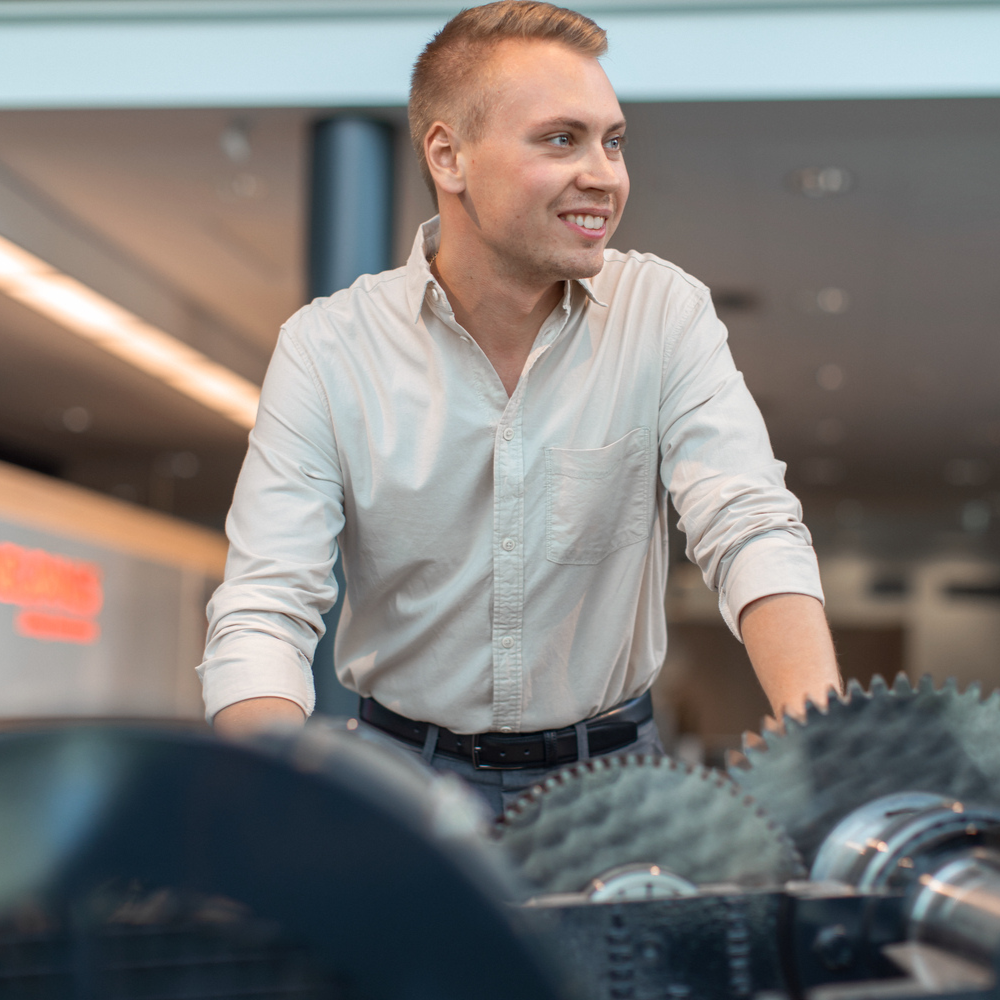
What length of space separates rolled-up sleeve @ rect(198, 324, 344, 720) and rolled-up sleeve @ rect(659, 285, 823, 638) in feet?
1.17

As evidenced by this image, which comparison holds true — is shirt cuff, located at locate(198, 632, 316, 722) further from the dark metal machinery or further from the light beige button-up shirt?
the dark metal machinery

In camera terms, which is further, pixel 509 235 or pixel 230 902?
pixel 509 235

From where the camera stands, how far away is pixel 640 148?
4461 millimetres

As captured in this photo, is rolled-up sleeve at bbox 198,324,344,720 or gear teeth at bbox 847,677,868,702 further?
rolled-up sleeve at bbox 198,324,344,720

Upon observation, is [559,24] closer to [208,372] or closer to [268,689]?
[268,689]

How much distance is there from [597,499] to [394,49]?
313 centimetres

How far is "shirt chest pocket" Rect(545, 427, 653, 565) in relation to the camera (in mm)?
1252

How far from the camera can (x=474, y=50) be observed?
4.08 ft

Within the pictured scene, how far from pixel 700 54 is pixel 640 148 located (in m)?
0.60

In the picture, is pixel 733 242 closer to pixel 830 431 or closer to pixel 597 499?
pixel 830 431

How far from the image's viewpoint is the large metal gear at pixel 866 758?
0.49 meters

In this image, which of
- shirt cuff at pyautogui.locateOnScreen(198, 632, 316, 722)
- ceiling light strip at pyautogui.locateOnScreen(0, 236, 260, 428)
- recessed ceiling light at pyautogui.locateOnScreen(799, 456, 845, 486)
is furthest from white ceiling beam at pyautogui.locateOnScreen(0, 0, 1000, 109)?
recessed ceiling light at pyautogui.locateOnScreen(799, 456, 845, 486)

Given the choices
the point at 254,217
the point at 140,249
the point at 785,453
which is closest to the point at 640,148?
the point at 254,217

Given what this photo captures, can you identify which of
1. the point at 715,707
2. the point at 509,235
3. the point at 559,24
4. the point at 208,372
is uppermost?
the point at 208,372
